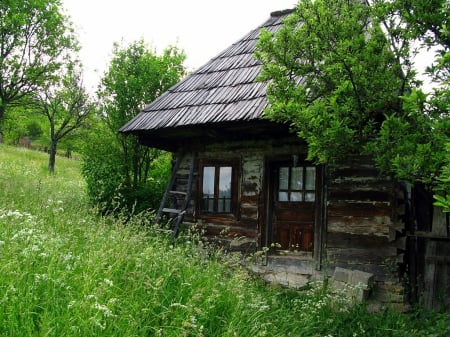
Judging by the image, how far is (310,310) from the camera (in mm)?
Answer: 4820

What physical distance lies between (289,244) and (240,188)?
1370 mm

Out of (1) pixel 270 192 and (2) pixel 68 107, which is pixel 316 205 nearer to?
(1) pixel 270 192

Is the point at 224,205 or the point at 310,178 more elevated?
the point at 310,178

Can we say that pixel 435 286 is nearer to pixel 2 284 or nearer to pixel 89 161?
pixel 2 284

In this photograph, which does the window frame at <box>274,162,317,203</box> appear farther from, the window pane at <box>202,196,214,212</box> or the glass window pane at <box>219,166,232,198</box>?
the window pane at <box>202,196,214,212</box>

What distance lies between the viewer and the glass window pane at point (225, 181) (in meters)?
7.68

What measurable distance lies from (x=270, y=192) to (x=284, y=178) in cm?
35

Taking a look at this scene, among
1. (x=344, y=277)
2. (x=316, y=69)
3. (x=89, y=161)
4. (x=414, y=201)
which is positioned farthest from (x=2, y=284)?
(x=89, y=161)

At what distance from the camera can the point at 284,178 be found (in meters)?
7.04

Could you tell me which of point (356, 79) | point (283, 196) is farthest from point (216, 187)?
point (356, 79)

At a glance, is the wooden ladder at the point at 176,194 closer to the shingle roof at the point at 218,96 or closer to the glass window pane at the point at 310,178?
the shingle roof at the point at 218,96

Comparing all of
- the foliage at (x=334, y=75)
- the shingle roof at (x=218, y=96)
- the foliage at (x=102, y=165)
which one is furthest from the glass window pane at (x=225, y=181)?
the foliage at (x=102, y=165)

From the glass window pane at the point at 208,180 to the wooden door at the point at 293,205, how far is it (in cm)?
134

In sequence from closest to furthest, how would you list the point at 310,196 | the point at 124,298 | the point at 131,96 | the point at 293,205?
the point at 124,298
the point at 310,196
the point at 293,205
the point at 131,96
